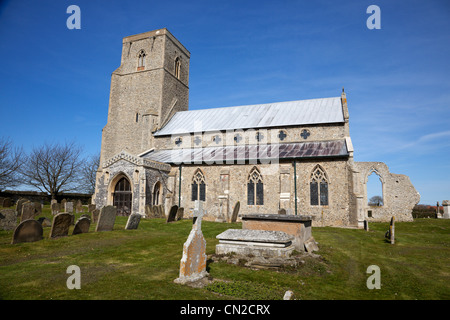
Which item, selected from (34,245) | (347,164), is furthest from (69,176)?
(347,164)

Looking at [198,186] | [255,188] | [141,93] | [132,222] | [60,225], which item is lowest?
[132,222]

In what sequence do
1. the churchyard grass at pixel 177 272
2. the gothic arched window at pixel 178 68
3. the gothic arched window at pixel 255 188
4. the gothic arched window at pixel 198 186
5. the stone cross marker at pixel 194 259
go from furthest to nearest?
the gothic arched window at pixel 178 68 < the gothic arched window at pixel 198 186 < the gothic arched window at pixel 255 188 < the stone cross marker at pixel 194 259 < the churchyard grass at pixel 177 272

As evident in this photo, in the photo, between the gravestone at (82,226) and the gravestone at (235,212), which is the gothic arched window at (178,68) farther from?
the gravestone at (82,226)

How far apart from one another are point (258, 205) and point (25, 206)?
13542 mm

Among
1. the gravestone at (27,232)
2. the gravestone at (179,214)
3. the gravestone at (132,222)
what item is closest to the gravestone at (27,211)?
the gravestone at (27,232)

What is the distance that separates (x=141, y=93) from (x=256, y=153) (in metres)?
15.0

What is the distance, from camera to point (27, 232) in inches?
375

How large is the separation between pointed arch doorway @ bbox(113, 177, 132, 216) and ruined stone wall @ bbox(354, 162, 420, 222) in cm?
1867

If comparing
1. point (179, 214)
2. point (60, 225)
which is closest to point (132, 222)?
point (60, 225)

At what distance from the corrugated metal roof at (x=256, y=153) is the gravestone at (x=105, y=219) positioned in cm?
956

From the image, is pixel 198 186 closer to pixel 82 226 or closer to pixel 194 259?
pixel 82 226

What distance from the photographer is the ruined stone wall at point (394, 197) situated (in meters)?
23.6
